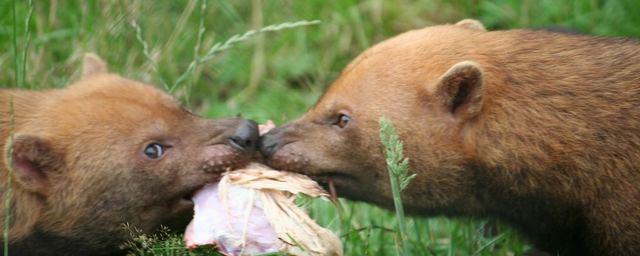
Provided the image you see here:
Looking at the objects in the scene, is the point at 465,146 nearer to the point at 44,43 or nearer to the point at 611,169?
the point at 611,169

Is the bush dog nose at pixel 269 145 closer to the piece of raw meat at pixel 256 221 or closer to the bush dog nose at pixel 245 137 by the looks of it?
the bush dog nose at pixel 245 137

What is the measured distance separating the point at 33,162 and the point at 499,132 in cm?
244

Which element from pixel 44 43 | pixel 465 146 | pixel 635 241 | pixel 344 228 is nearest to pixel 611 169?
pixel 635 241

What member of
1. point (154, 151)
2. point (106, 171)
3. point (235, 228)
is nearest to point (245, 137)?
point (154, 151)

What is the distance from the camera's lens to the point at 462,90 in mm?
5754

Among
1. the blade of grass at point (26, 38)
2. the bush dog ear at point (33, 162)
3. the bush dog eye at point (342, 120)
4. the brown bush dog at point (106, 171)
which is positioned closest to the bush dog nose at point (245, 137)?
the brown bush dog at point (106, 171)

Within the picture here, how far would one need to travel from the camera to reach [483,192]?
Answer: 5941 millimetres

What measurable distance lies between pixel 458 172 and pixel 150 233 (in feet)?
5.45

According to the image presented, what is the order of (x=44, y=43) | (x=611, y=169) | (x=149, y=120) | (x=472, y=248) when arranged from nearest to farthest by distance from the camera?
(x=611, y=169) → (x=149, y=120) → (x=472, y=248) → (x=44, y=43)

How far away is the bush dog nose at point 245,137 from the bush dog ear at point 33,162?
935mm

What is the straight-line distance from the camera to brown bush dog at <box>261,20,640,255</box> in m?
5.65

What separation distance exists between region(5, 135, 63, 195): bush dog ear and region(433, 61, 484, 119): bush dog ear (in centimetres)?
206

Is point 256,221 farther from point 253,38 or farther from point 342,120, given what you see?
point 253,38

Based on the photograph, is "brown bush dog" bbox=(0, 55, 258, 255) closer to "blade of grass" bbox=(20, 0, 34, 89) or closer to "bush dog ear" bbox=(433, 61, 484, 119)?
"blade of grass" bbox=(20, 0, 34, 89)
